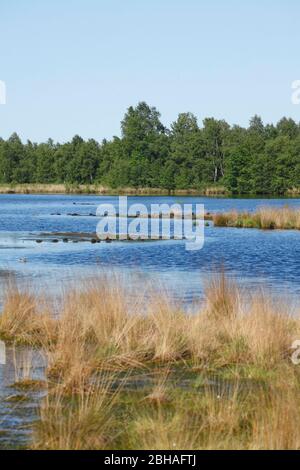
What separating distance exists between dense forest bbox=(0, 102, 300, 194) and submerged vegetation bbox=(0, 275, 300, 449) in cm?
10095

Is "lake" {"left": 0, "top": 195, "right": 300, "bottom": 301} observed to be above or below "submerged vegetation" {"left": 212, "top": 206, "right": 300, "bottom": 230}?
below

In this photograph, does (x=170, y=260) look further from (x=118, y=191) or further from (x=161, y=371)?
(x=118, y=191)

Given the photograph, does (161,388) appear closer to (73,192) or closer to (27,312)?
(27,312)

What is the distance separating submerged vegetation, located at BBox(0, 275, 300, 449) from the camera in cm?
688

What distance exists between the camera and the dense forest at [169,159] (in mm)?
113500

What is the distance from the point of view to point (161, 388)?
8.51 meters

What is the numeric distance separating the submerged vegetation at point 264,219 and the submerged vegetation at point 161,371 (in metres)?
31.5

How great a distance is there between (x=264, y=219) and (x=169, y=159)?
82385 mm

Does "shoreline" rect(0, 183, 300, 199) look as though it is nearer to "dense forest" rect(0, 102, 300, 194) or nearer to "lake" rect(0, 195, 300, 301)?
"dense forest" rect(0, 102, 300, 194)

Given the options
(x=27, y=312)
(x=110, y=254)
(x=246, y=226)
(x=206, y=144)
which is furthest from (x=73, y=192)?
(x=27, y=312)

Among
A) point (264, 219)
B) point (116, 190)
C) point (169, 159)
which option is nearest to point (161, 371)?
point (264, 219)

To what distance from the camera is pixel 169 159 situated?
127m

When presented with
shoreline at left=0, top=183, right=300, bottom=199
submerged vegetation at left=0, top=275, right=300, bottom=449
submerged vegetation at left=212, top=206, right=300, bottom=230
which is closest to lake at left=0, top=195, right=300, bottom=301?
submerged vegetation at left=212, top=206, right=300, bottom=230

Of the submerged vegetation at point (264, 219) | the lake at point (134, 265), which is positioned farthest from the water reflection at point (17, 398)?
the submerged vegetation at point (264, 219)
